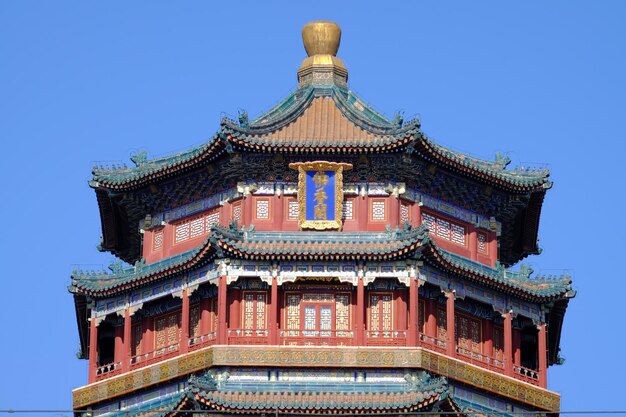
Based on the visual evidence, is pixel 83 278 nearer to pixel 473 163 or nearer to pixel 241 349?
pixel 241 349

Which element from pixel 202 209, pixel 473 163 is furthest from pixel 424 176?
pixel 202 209

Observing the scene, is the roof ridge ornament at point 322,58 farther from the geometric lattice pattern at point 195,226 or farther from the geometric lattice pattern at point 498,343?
the geometric lattice pattern at point 498,343

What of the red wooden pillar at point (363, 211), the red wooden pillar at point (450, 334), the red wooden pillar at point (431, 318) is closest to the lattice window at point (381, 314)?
the red wooden pillar at point (431, 318)

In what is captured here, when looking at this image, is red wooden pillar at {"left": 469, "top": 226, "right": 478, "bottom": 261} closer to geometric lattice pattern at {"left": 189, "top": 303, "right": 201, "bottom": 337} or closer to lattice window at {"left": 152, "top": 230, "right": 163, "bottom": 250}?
geometric lattice pattern at {"left": 189, "top": 303, "right": 201, "bottom": 337}

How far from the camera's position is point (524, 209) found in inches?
3103

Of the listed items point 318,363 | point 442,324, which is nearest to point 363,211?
point 442,324

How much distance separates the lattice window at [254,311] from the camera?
241 feet

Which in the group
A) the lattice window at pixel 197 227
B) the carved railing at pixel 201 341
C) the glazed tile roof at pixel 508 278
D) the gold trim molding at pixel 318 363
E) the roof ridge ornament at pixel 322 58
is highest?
the roof ridge ornament at pixel 322 58

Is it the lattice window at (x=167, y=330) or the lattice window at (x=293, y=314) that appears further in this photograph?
the lattice window at (x=167, y=330)

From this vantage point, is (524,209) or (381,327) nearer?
(381,327)

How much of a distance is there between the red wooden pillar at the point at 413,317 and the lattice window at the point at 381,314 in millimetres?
687

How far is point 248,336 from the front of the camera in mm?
73000

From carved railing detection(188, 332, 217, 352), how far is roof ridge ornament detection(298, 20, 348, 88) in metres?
9.16

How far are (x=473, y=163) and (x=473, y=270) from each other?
3.66 metres
